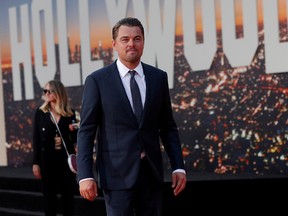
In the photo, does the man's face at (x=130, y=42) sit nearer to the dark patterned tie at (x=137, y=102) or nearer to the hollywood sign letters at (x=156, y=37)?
the dark patterned tie at (x=137, y=102)

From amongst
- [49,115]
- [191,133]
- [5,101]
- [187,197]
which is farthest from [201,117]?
[5,101]

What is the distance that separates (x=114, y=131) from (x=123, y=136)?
0.05 m

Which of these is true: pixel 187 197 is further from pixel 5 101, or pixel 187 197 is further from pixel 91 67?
pixel 5 101

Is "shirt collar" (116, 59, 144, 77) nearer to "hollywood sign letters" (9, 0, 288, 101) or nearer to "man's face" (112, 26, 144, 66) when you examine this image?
"man's face" (112, 26, 144, 66)

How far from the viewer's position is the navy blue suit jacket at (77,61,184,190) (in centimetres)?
316

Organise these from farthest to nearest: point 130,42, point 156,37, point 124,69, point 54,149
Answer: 1. point 156,37
2. point 54,149
3. point 124,69
4. point 130,42

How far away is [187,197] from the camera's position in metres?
6.36

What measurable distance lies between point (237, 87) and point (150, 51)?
151 centimetres

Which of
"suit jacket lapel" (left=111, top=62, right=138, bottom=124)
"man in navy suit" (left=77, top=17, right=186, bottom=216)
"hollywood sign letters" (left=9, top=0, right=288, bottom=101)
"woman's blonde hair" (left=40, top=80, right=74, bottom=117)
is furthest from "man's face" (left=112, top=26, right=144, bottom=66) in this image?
"hollywood sign letters" (left=9, top=0, right=288, bottom=101)

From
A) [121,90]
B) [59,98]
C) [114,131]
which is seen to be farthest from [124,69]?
[59,98]

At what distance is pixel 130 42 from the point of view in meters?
3.11

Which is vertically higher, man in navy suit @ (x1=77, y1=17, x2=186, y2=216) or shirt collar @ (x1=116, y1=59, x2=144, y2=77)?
shirt collar @ (x1=116, y1=59, x2=144, y2=77)

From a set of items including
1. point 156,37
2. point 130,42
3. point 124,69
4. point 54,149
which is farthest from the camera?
point 156,37

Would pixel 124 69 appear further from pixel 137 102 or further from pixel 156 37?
pixel 156 37
